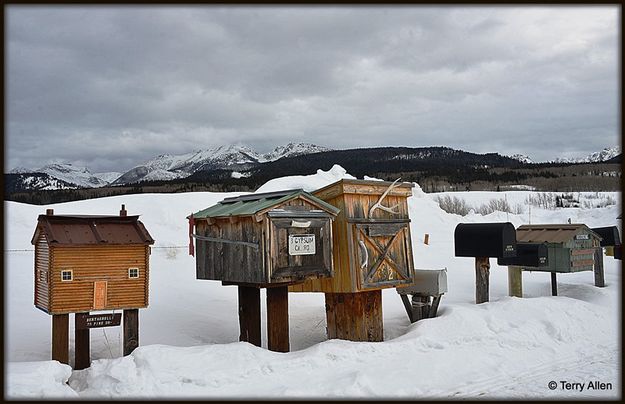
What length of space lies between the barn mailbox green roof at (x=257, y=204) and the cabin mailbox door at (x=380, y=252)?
0.95 meters

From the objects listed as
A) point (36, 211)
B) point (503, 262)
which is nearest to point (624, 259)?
point (503, 262)

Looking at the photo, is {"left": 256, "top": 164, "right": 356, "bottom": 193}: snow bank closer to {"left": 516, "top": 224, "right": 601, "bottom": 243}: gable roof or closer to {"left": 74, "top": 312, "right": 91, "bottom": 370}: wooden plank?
{"left": 516, "top": 224, "right": 601, "bottom": 243}: gable roof

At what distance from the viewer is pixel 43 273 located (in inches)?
428

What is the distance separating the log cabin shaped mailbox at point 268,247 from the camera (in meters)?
11.4

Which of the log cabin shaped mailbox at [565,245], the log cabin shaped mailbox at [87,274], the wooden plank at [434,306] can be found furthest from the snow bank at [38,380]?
the log cabin shaped mailbox at [565,245]

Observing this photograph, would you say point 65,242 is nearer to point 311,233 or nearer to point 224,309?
point 311,233

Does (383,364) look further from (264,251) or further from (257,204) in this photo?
(257,204)

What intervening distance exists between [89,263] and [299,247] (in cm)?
392

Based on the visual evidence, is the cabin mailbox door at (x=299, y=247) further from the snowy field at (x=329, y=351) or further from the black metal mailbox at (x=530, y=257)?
the black metal mailbox at (x=530, y=257)

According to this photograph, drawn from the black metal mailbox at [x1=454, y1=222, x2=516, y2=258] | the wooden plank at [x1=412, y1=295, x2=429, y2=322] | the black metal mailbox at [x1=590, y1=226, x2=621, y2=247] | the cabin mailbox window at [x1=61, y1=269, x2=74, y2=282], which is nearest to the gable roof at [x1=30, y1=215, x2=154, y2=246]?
the cabin mailbox window at [x1=61, y1=269, x2=74, y2=282]

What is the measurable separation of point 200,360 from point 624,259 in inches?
556

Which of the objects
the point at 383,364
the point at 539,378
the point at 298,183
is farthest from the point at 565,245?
the point at 298,183

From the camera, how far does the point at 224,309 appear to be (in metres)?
17.0

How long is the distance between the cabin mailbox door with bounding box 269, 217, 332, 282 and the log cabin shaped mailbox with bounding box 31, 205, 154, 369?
244 centimetres
